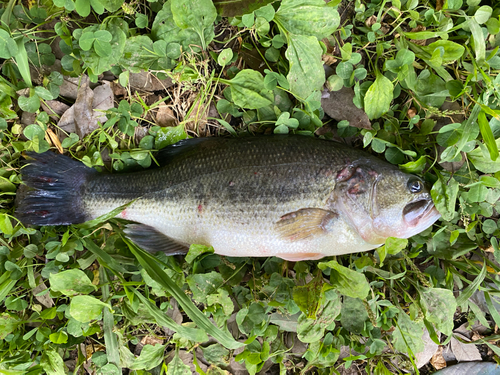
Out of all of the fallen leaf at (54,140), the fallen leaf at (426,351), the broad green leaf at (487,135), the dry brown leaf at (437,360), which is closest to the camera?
the broad green leaf at (487,135)

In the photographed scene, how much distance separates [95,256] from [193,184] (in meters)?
0.95

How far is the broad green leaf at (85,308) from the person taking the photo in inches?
84.0

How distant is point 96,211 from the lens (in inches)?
95.0

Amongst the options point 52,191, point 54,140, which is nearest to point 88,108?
point 54,140

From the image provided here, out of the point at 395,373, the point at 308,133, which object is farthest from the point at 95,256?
the point at 395,373

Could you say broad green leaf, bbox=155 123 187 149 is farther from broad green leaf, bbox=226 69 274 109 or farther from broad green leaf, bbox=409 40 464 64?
broad green leaf, bbox=409 40 464 64

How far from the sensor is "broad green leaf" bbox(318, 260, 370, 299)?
6.72ft

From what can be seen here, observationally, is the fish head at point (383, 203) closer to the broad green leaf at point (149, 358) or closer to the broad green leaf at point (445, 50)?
the broad green leaf at point (445, 50)

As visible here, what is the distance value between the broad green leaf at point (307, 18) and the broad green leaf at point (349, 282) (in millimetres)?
1594

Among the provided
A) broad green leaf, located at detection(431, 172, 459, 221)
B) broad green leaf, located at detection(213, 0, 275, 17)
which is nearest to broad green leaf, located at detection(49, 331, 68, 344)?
broad green leaf, located at detection(213, 0, 275, 17)

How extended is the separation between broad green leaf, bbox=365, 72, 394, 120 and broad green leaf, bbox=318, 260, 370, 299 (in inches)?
45.6

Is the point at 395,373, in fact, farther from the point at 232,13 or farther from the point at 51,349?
the point at 232,13

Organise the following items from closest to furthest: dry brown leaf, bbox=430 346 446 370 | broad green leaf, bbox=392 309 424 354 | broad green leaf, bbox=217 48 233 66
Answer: broad green leaf, bbox=217 48 233 66 < broad green leaf, bbox=392 309 424 354 < dry brown leaf, bbox=430 346 446 370

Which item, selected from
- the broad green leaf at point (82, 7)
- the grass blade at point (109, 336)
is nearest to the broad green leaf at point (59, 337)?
the grass blade at point (109, 336)
